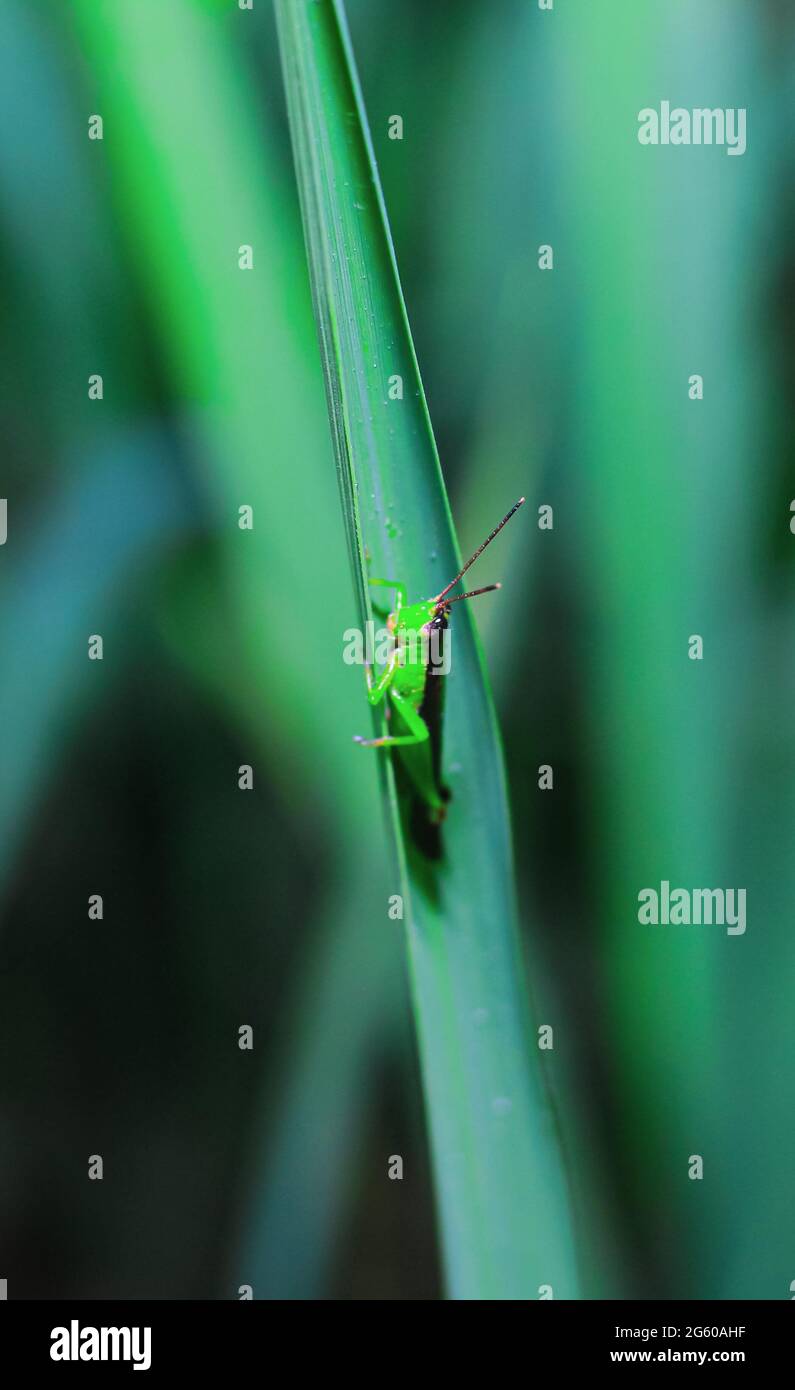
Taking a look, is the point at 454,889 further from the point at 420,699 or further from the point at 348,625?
the point at 348,625

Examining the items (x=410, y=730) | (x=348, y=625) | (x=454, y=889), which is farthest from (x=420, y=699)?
(x=348, y=625)

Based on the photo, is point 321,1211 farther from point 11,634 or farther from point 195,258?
point 195,258

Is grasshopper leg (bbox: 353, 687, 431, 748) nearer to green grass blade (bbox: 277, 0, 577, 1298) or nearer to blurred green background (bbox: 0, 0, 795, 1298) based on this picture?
green grass blade (bbox: 277, 0, 577, 1298)

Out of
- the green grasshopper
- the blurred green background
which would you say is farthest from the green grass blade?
the blurred green background

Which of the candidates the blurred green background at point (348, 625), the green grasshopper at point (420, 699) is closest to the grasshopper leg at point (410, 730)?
the green grasshopper at point (420, 699)
